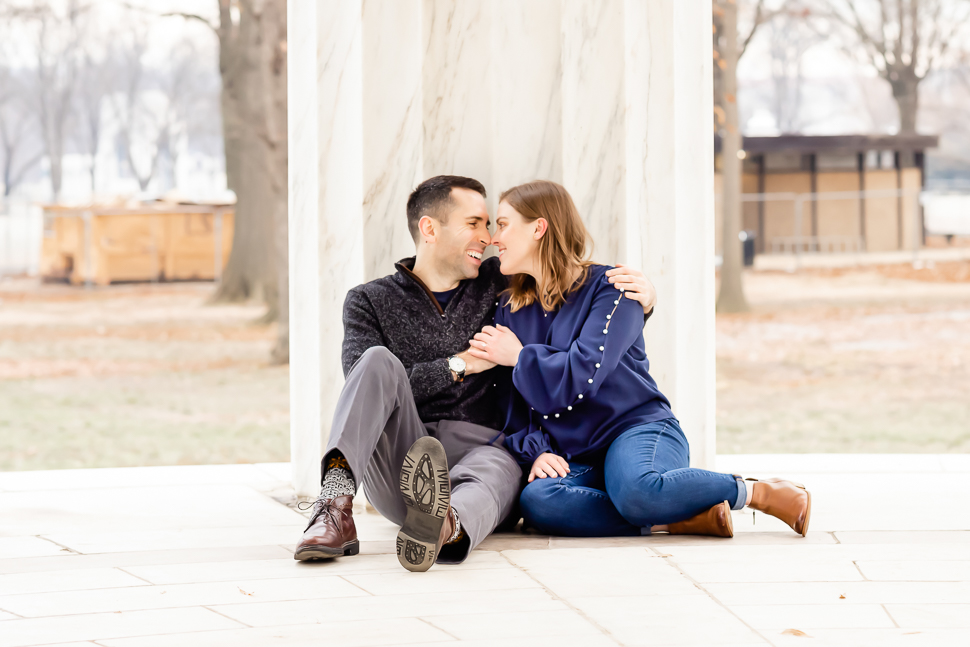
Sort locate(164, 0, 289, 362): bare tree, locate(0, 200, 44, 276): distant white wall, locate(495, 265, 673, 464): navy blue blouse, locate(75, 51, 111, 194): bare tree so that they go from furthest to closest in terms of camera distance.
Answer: locate(75, 51, 111, 194): bare tree → locate(0, 200, 44, 276): distant white wall → locate(164, 0, 289, 362): bare tree → locate(495, 265, 673, 464): navy blue blouse

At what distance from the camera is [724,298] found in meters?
14.7

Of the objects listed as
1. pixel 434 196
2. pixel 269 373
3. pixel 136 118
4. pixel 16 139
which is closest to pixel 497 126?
pixel 434 196

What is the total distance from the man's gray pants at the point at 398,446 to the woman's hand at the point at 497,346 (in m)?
0.25

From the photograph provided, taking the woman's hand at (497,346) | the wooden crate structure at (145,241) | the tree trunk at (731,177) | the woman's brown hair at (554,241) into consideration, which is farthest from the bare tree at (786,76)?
the woman's hand at (497,346)

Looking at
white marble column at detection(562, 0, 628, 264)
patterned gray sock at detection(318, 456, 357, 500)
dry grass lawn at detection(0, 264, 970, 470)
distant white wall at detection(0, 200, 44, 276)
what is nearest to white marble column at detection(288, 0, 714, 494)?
white marble column at detection(562, 0, 628, 264)

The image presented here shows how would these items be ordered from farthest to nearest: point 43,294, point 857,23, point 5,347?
point 857,23 < point 43,294 < point 5,347

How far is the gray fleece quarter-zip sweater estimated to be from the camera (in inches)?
134

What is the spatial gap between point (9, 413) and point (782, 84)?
1325 inches

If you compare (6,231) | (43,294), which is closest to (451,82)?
(43,294)

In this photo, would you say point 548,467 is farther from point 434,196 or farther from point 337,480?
point 434,196

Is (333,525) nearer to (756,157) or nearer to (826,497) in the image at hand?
(826,497)

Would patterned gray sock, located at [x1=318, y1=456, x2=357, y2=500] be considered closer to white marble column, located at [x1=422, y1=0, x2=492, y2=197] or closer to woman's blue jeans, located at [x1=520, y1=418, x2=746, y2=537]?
woman's blue jeans, located at [x1=520, y1=418, x2=746, y2=537]

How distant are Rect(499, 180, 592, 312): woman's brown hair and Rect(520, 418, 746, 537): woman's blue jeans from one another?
1.72ft

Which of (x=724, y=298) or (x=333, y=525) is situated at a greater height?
(x=724, y=298)
